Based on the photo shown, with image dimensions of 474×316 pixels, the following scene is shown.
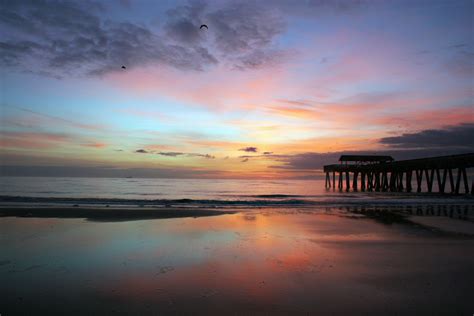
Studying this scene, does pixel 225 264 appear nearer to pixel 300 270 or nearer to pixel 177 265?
pixel 177 265

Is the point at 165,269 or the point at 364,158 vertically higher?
the point at 364,158

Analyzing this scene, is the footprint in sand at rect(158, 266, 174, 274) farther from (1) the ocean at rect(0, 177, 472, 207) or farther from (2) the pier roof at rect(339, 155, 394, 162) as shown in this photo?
(2) the pier roof at rect(339, 155, 394, 162)

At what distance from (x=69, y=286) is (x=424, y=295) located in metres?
6.25

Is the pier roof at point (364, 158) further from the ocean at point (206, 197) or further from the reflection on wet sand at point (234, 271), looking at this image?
the reflection on wet sand at point (234, 271)

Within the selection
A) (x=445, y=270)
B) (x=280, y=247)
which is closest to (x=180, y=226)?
(x=280, y=247)

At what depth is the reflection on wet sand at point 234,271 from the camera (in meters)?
4.68

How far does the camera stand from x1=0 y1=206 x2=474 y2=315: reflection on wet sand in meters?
4.68

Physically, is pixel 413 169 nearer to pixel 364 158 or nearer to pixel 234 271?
pixel 364 158

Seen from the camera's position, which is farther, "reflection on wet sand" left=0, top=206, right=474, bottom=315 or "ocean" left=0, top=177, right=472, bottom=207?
"ocean" left=0, top=177, right=472, bottom=207

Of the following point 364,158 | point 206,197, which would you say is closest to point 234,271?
point 206,197

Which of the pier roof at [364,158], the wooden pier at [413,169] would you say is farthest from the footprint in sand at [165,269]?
the pier roof at [364,158]

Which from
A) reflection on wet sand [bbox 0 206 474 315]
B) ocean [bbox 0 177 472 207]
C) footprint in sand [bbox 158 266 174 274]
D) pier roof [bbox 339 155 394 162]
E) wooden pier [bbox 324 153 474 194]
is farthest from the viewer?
pier roof [bbox 339 155 394 162]

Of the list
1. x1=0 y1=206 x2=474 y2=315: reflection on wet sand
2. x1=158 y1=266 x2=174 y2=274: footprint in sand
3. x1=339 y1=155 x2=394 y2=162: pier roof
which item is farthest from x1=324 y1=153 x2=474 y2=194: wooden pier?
x1=158 y1=266 x2=174 y2=274: footprint in sand

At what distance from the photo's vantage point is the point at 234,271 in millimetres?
6328
